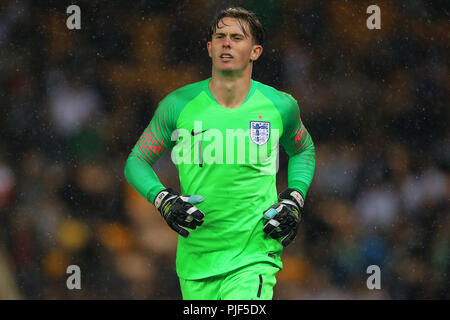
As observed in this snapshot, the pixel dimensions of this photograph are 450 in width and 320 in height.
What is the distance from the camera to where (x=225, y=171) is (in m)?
4.96

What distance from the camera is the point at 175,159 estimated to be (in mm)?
5102

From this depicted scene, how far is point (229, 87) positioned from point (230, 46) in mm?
237

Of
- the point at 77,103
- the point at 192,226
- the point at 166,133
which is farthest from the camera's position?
the point at 77,103

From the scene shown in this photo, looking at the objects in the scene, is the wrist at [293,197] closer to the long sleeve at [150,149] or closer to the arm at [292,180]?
the arm at [292,180]

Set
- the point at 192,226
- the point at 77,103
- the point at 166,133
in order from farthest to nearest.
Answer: the point at 77,103 < the point at 166,133 < the point at 192,226

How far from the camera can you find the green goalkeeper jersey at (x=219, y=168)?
4957 millimetres

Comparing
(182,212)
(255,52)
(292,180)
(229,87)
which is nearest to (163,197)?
(182,212)

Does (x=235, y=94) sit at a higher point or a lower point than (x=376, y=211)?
higher

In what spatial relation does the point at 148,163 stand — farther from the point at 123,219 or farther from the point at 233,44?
the point at 123,219

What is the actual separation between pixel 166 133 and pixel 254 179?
58 centimetres

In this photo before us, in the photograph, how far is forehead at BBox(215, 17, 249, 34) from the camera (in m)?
5.02

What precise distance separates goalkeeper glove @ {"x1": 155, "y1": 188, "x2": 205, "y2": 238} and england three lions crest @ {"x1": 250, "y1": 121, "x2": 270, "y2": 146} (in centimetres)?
49

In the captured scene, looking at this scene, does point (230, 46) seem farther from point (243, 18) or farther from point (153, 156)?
point (153, 156)

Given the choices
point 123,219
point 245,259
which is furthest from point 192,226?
point 123,219
